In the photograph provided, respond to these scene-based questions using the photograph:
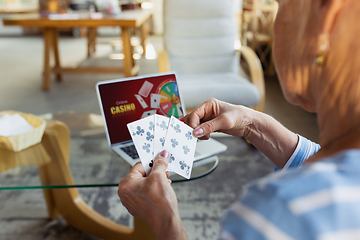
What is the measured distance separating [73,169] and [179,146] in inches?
23.3

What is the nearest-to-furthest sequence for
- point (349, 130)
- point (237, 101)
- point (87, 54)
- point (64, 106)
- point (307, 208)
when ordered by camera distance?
point (307, 208)
point (349, 130)
point (237, 101)
point (64, 106)
point (87, 54)

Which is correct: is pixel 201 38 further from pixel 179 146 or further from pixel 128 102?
pixel 179 146

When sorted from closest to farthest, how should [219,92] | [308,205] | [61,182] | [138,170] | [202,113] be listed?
[308,205]
[138,170]
[202,113]
[61,182]
[219,92]

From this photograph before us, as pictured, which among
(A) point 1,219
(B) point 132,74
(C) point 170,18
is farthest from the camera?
(B) point 132,74

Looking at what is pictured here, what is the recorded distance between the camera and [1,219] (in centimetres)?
173

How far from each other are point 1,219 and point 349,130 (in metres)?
1.84

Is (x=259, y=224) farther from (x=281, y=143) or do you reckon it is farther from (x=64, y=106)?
(x=64, y=106)

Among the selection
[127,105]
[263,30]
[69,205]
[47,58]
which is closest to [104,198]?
[69,205]

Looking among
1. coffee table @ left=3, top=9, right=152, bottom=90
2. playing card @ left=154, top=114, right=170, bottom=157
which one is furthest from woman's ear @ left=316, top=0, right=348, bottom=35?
coffee table @ left=3, top=9, right=152, bottom=90

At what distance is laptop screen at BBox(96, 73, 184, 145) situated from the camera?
142 cm

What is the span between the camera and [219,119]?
102 centimetres

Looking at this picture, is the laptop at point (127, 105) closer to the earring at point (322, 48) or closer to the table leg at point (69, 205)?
the table leg at point (69, 205)

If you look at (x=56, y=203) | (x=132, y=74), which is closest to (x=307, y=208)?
(x=56, y=203)

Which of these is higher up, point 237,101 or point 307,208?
point 307,208
